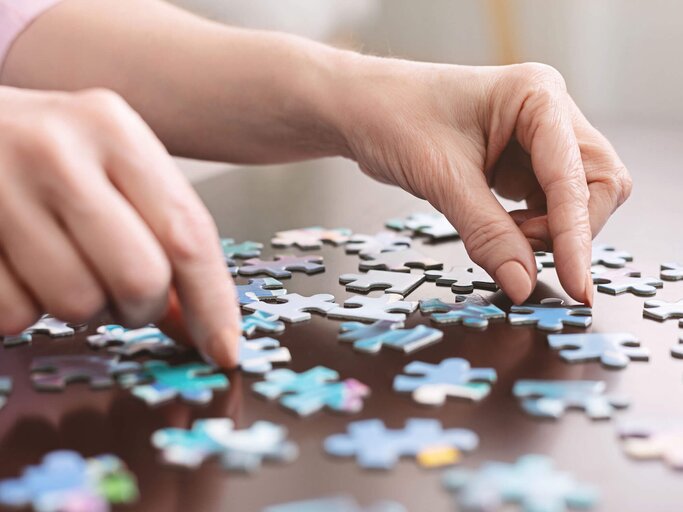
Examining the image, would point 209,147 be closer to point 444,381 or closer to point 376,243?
point 376,243

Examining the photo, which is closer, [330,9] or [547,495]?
[547,495]

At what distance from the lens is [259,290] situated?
1.29 m

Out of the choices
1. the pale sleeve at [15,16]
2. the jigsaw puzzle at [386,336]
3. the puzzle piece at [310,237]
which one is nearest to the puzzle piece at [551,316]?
the jigsaw puzzle at [386,336]

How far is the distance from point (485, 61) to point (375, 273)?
378 centimetres

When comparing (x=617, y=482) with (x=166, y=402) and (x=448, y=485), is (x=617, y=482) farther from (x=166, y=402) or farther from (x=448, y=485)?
(x=166, y=402)

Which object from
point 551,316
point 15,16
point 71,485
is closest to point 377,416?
point 71,485

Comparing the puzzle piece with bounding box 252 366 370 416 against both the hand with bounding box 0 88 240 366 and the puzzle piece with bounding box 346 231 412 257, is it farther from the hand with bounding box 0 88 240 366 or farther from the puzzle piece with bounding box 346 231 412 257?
the puzzle piece with bounding box 346 231 412 257

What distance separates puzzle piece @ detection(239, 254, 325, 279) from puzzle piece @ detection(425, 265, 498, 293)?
186 mm

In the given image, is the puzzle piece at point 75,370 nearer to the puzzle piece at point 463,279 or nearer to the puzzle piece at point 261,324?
the puzzle piece at point 261,324

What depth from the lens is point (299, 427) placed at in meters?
0.84

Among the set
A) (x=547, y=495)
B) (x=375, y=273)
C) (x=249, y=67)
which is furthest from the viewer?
(x=249, y=67)

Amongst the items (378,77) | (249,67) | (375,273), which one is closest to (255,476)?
(375,273)

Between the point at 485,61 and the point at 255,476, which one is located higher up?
the point at 255,476

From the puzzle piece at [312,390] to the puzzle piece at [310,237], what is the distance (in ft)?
2.10
